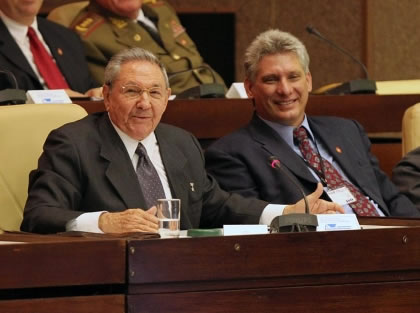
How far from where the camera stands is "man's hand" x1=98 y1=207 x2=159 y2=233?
3.13 metres

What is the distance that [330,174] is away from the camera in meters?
4.21

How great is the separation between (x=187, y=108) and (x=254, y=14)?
2.64 metres

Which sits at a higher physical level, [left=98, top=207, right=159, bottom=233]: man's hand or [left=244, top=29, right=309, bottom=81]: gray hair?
[left=244, top=29, right=309, bottom=81]: gray hair

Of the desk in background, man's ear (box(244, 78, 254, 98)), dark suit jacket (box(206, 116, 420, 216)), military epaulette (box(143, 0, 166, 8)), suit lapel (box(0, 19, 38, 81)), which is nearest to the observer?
dark suit jacket (box(206, 116, 420, 216))

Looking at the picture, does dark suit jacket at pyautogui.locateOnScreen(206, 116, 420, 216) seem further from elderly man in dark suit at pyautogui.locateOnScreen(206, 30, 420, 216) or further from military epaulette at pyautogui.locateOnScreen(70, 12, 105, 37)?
military epaulette at pyautogui.locateOnScreen(70, 12, 105, 37)

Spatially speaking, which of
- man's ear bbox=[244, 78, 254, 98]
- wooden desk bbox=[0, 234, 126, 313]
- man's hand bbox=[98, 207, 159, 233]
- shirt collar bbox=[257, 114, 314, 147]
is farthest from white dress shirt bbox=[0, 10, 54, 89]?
wooden desk bbox=[0, 234, 126, 313]

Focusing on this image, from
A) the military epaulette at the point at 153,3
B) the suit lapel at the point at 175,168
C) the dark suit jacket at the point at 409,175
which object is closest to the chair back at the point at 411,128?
the dark suit jacket at the point at 409,175

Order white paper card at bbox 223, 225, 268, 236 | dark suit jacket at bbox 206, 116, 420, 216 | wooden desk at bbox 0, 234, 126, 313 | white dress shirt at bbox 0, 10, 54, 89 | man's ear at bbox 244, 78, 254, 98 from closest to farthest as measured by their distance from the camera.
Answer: wooden desk at bbox 0, 234, 126, 313
white paper card at bbox 223, 225, 268, 236
dark suit jacket at bbox 206, 116, 420, 216
man's ear at bbox 244, 78, 254, 98
white dress shirt at bbox 0, 10, 54, 89

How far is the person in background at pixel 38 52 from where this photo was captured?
5.07 m

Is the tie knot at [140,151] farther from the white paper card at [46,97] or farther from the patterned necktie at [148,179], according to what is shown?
the white paper card at [46,97]

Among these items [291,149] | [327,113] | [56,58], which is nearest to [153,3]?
[56,58]

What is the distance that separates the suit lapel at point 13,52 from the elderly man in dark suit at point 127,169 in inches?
52.6

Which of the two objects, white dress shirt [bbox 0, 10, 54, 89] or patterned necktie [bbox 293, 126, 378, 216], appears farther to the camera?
white dress shirt [bbox 0, 10, 54, 89]

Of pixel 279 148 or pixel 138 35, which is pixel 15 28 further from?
pixel 279 148
